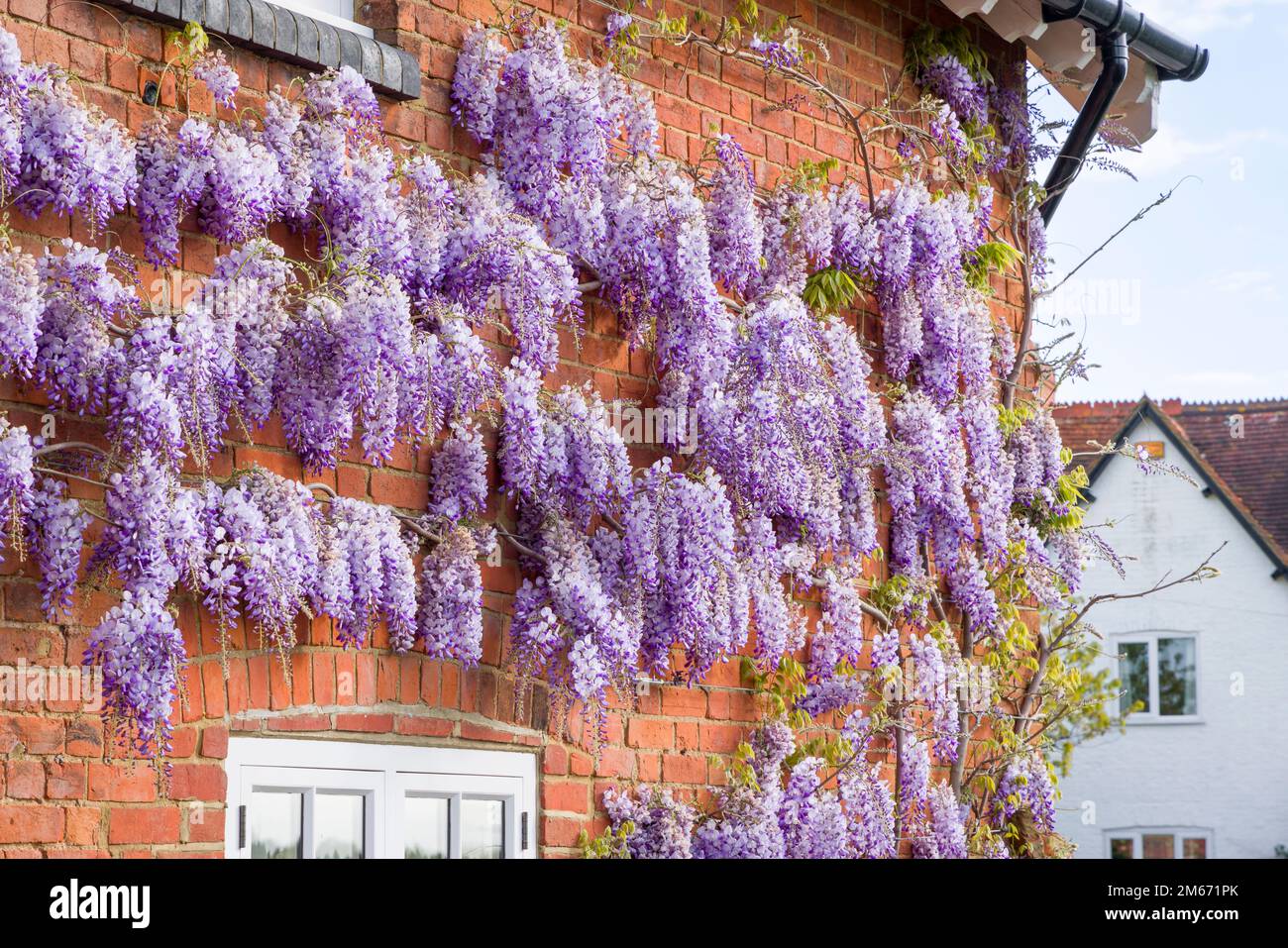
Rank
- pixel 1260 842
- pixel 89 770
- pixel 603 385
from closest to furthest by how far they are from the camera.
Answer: pixel 89 770 < pixel 603 385 < pixel 1260 842

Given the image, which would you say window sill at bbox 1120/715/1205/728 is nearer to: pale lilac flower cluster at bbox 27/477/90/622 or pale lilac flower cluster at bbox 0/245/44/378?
pale lilac flower cluster at bbox 27/477/90/622

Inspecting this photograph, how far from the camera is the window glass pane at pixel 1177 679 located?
19.5 meters

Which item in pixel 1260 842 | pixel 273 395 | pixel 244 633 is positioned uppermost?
pixel 273 395

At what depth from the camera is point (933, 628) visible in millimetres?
5785

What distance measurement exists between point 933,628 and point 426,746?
91.3 inches

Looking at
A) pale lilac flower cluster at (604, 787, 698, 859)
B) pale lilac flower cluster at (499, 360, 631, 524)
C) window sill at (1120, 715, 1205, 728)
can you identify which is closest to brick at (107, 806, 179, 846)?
pale lilac flower cluster at (499, 360, 631, 524)

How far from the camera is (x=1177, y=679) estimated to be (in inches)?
772

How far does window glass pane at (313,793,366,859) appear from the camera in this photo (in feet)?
13.2

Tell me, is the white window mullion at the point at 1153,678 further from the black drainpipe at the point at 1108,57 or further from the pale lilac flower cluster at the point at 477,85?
the pale lilac flower cluster at the point at 477,85

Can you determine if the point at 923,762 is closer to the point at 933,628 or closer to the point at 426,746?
the point at 933,628

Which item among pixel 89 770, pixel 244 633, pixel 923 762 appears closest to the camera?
pixel 89 770

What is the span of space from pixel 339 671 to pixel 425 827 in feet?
1.90

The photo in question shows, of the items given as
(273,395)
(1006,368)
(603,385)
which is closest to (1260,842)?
(1006,368)

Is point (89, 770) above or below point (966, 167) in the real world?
below
